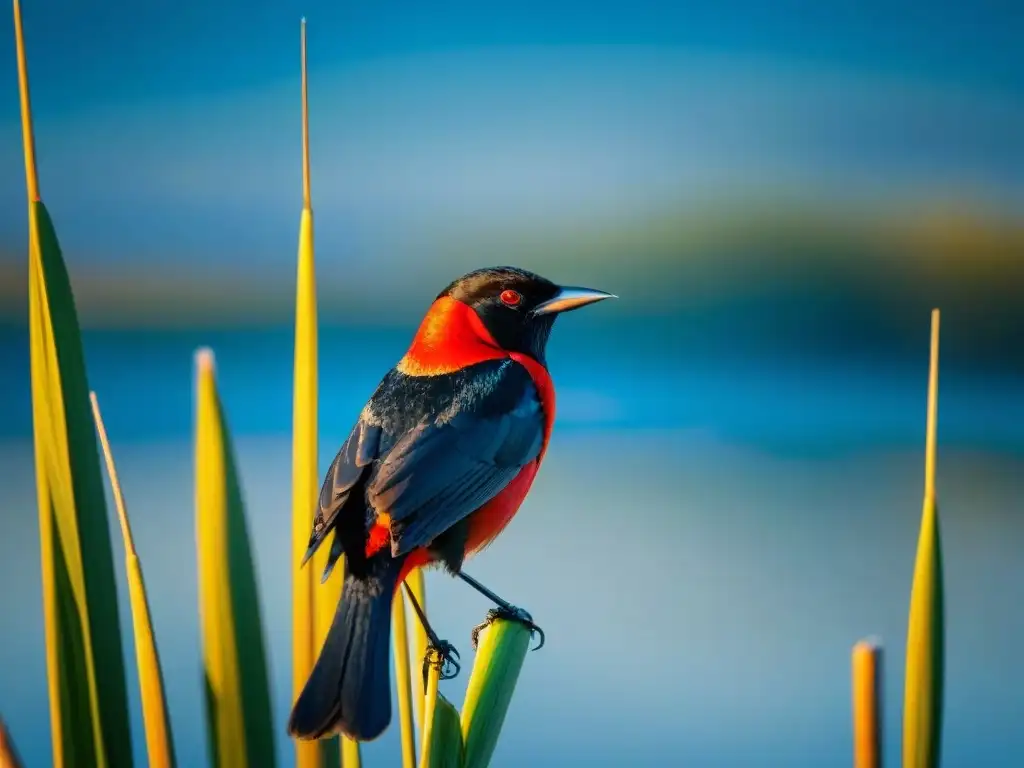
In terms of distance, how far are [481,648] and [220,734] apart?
303 millimetres

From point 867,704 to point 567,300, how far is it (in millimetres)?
775

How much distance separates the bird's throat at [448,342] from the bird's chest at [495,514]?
209 mm

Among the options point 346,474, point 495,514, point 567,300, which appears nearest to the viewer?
point 346,474

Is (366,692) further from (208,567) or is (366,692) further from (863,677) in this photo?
(863,677)

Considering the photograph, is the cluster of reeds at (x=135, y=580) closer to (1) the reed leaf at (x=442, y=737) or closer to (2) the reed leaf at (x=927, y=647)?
(1) the reed leaf at (x=442, y=737)

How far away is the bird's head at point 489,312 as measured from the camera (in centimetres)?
167

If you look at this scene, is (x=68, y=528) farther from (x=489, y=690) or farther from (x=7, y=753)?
(x=489, y=690)

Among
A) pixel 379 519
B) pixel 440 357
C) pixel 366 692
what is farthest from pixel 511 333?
pixel 366 692

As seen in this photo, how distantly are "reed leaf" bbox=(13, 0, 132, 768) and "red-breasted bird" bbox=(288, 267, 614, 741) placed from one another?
235mm

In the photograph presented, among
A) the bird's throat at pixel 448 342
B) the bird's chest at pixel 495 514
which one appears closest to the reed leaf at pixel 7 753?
the bird's chest at pixel 495 514

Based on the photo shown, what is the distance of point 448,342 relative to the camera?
65.7 inches

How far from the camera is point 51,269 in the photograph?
1.11 m

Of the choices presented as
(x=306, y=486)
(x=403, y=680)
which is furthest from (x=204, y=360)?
(x=403, y=680)

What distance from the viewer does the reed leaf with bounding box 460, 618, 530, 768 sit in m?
1.13
